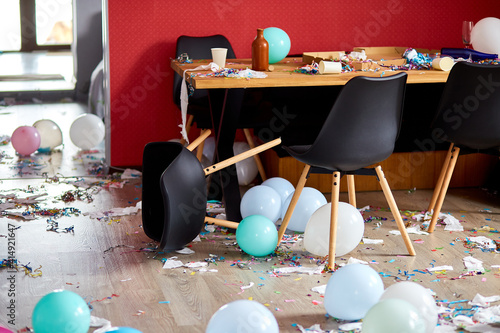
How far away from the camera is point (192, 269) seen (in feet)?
8.82

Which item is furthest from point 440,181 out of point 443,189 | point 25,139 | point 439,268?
point 25,139

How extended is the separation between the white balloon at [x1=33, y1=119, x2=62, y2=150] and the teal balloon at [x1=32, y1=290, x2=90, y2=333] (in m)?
2.76

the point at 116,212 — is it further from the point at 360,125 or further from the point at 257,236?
the point at 360,125

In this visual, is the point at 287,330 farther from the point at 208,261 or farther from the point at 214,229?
the point at 214,229

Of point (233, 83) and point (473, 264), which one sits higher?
point (233, 83)

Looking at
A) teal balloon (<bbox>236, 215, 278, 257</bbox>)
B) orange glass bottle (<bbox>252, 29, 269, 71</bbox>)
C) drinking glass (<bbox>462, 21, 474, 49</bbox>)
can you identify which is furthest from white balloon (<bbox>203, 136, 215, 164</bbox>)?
drinking glass (<bbox>462, 21, 474, 49</bbox>)

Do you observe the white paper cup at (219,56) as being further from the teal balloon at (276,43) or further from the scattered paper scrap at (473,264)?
the scattered paper scrap at (473,264)

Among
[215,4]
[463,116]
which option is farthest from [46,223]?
[463,116]

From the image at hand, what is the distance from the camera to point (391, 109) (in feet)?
8.64

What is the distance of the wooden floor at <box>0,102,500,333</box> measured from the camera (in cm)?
232

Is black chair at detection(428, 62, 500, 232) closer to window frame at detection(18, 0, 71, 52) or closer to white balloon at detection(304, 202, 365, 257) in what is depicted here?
white balloon at detection(304, 202, 365, 257)

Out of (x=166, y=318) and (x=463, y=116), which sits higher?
(x=463, y=116)

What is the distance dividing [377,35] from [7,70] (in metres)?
2.52

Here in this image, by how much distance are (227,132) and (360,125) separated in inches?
30.8
